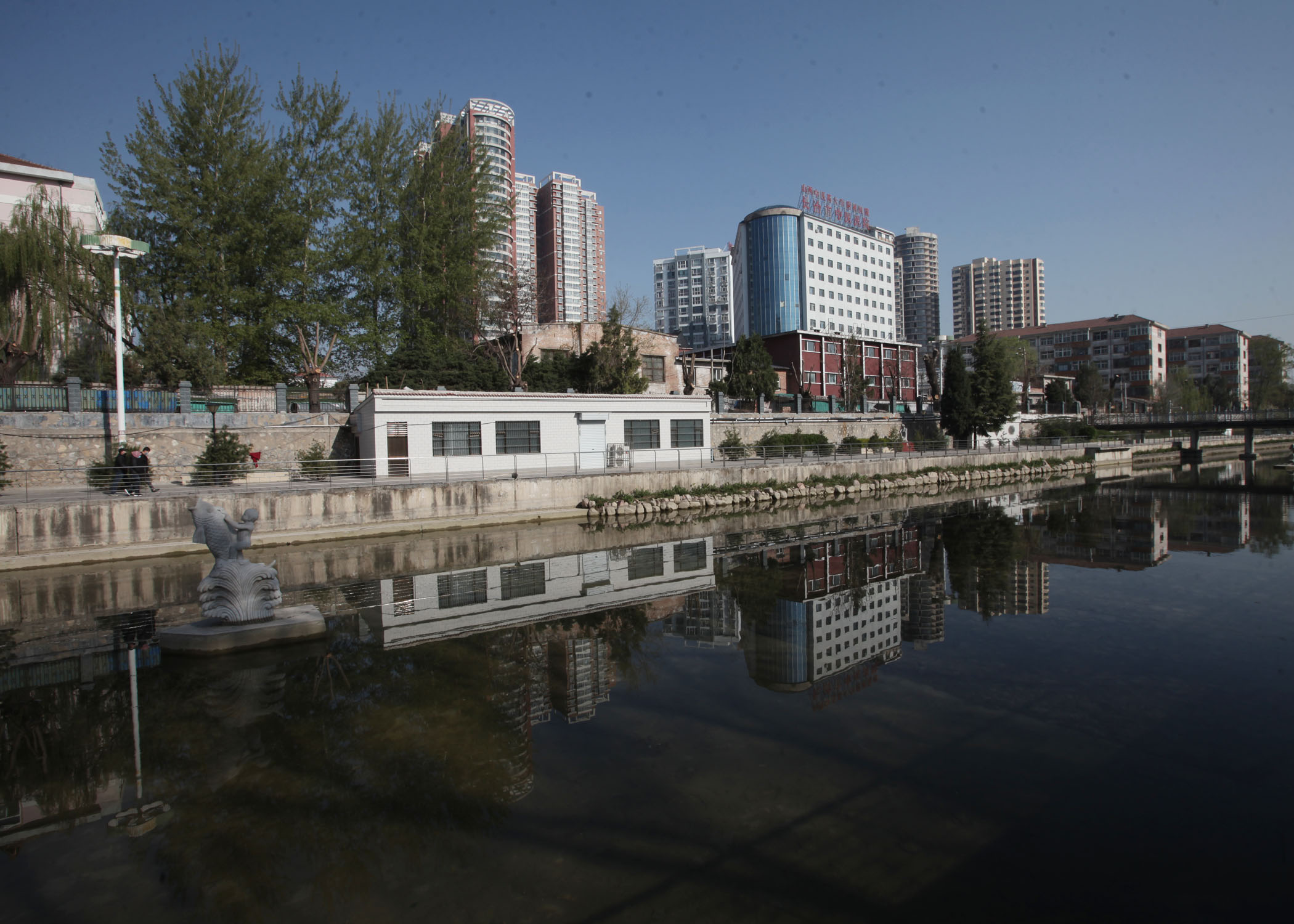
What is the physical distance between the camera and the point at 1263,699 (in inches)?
288

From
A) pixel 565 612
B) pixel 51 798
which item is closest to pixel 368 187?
pixel 565 612

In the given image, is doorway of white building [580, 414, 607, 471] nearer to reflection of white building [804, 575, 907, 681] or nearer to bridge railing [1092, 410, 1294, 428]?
reflection of white building [804, 575, 907, 681]

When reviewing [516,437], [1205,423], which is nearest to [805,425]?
[516,437]

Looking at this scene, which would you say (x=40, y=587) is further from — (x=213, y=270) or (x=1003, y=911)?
(x=213, y=270)

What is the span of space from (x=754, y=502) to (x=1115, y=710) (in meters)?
19.9

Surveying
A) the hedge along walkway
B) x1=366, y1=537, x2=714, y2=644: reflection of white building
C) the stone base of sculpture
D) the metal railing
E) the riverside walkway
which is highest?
the metal railing

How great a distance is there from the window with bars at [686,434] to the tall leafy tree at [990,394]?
82.2ft

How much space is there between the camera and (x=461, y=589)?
43.0ft

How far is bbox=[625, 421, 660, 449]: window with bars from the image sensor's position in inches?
1081

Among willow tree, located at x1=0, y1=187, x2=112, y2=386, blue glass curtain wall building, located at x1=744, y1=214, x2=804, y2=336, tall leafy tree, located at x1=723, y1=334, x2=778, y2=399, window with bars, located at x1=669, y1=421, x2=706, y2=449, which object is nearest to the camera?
willow tree, located at x1=0, y1=187, x2=112, y2=386

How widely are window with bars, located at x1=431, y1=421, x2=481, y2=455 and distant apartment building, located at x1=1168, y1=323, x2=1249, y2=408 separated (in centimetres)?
10930

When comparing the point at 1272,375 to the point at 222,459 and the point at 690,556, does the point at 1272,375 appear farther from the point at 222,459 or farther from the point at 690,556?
the point at 222,459

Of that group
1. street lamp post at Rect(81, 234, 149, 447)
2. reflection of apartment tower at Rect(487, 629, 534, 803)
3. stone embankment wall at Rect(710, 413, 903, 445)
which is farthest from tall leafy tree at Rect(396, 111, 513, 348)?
reflection of apartment tower at Rect(487, 629, 534, 803)

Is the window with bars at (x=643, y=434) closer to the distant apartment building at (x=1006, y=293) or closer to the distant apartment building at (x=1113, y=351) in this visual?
the distant apartment building at (x=1113, y=351)
